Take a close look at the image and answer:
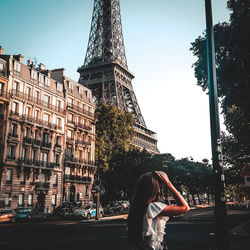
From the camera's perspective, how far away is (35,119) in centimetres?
4369

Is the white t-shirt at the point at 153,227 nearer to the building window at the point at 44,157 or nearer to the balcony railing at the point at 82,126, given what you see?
the building window at the point at 44,157

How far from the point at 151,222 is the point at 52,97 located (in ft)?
151

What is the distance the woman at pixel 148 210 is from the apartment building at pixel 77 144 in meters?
46.3

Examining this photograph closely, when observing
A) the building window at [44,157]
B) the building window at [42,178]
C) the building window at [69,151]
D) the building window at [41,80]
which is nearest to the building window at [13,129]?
the building window at [44,157]

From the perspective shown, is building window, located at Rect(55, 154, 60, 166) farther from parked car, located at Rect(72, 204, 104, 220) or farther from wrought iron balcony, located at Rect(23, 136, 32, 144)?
parked car, located at Rect(72, 204, 104, 220)

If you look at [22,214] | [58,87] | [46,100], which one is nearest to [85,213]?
[22,214]

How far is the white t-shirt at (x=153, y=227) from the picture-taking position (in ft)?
9.80

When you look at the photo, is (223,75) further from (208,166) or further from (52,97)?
(208,166)

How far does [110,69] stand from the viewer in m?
81.9

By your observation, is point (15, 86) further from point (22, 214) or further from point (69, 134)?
point (22, 214)

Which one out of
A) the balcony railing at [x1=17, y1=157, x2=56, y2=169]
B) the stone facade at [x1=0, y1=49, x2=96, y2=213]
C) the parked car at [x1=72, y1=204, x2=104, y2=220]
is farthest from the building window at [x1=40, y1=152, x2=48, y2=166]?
the parked car at [x1=72, y1=204, x2=104, y2=220]

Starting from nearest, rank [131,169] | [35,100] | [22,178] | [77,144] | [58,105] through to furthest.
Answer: [22,178], [35,100], [131,169], [58,105], [77,144]

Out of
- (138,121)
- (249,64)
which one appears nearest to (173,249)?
(249,64)

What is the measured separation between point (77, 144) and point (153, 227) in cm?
4901
